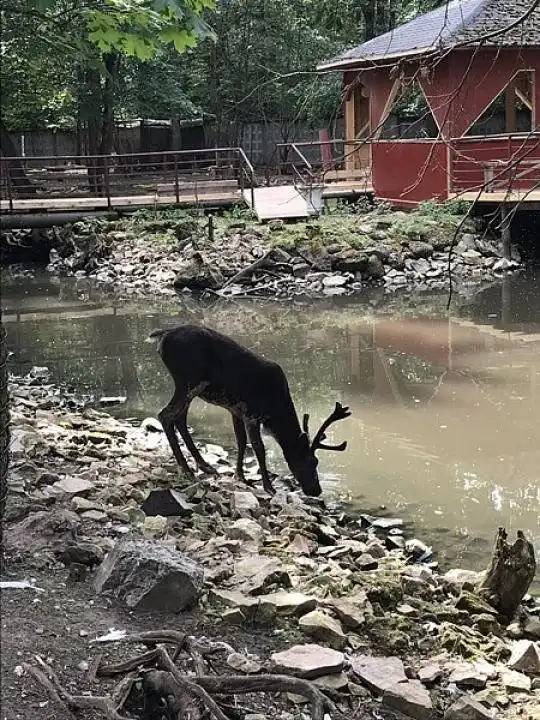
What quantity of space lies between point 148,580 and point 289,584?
88cm

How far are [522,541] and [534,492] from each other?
2320 mm

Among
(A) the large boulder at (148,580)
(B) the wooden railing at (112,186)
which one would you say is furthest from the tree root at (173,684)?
(B) the wooden railing at (112,186)

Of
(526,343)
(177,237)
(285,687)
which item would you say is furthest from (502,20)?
(285,687)

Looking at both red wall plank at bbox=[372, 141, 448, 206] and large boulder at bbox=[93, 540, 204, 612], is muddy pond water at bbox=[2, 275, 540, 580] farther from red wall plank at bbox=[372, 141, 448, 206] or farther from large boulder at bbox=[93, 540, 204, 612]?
red wall plank at bbox=[372, 141, 448, 206]

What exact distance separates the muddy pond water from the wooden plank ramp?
3943 mm

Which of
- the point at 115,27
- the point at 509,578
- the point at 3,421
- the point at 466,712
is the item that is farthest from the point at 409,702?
the point at 115,27

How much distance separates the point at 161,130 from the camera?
117ft

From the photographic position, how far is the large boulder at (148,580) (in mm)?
4180

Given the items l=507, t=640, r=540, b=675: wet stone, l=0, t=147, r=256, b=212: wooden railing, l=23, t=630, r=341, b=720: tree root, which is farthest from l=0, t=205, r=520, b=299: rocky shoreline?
l=23, t=630, r=341, b=720: tree root

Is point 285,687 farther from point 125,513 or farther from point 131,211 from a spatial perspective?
point 131,211

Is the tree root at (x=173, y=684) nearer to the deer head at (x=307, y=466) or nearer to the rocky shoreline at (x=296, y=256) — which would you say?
the deer head at (x=307, y=466)

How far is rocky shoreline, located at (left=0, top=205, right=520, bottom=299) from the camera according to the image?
18.0m

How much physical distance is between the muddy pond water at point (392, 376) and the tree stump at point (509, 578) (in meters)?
0.88

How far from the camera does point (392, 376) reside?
11391mm
